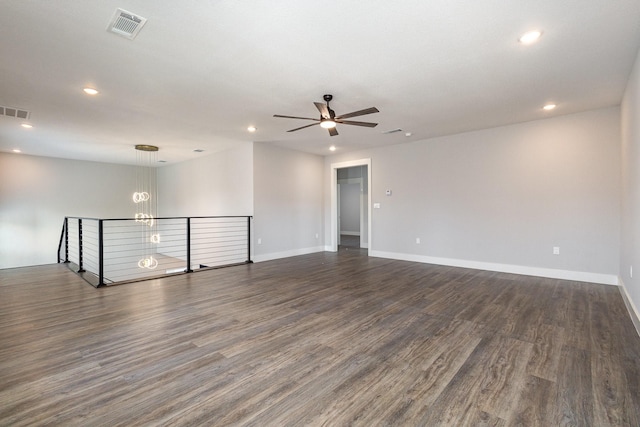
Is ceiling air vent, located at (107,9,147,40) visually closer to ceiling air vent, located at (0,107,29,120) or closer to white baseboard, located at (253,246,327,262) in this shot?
ceiling air vent, located at (0,107,29,120)

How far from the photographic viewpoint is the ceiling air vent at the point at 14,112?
420 cm

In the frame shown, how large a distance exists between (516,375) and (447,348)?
51 cm

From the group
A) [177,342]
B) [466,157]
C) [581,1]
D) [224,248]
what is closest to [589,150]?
[466,157]

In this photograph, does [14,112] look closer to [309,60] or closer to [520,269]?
[309,60]

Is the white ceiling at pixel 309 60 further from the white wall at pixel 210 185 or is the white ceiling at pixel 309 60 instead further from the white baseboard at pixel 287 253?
the white baseboard at pixel 287 253

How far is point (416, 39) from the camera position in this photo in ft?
8.46

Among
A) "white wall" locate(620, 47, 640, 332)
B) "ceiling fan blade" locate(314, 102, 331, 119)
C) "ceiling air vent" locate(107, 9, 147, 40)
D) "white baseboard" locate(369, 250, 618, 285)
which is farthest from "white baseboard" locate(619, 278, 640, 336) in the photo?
"ceiling air vent" locate(107, 9, 147, 40)

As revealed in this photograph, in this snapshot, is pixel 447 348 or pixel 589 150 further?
pixel 589 150

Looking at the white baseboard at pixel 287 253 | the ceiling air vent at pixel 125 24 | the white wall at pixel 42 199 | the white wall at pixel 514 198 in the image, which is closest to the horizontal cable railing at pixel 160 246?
the white baseboard at pixel 287 253

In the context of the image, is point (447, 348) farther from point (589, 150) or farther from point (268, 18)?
point (589, 150)

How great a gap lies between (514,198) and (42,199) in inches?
461

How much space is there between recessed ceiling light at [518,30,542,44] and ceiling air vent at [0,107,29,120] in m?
6.52

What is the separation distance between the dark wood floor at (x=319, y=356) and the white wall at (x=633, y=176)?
34cm

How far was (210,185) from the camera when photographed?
7887mm
